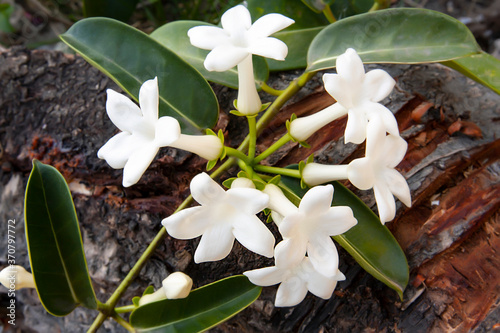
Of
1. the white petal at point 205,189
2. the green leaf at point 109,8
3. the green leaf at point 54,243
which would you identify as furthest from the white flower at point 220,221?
the green leaf at point 109,8

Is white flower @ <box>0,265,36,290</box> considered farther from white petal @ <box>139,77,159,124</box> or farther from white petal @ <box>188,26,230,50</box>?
white petal @ <box>188,26,230,50</box>

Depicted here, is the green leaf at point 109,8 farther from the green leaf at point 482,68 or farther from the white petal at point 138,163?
the green leaf at point 482,68

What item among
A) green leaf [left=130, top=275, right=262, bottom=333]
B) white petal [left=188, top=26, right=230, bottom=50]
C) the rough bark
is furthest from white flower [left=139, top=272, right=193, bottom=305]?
white petal [left=188, top=26, right=230, bottom=50]

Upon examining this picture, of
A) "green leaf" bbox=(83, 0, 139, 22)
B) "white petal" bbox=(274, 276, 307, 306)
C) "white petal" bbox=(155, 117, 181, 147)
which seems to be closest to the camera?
"white petal" bbox=(155, 117, 181, 147)

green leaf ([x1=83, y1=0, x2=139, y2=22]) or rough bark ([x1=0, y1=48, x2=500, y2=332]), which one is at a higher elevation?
green leaf ([x1=83, y1=0, x2=139, y2=22])

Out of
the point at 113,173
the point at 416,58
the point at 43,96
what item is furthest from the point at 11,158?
the point at 416,58

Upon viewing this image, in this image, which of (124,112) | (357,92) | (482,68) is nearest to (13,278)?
(124,112)

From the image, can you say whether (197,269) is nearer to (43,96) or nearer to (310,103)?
(310,103)
